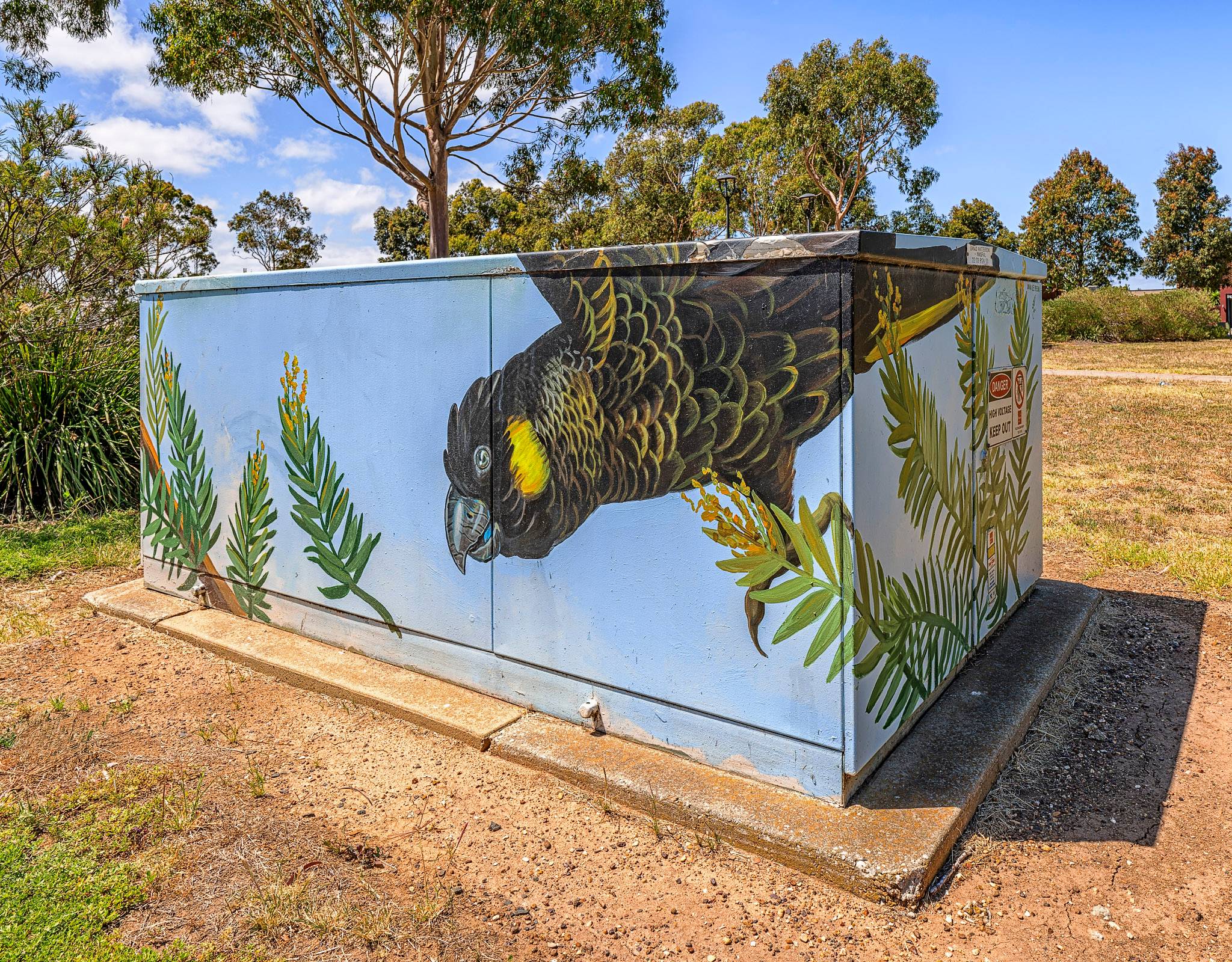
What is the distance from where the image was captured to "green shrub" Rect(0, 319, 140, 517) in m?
7.28

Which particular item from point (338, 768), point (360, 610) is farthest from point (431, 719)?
point (360, 610)

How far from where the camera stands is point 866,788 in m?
2.82

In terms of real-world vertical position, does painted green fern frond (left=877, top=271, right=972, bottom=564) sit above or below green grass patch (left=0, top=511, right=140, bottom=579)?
above

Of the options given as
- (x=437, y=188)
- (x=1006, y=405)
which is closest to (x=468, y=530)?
(x=1006, y=405)

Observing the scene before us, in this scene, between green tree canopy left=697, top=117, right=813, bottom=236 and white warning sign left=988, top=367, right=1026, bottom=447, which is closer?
white warning sign left=988, top=367, right=1026, bottom=447

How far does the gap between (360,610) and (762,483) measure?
2118 mm

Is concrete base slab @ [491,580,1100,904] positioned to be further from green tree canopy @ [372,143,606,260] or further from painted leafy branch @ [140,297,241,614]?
green tree canopy @ [372,143,606,260]

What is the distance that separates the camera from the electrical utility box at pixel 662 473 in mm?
2699

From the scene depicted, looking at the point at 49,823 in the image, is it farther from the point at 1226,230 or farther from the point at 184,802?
the point at 1226,230

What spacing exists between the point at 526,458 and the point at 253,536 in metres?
1.90

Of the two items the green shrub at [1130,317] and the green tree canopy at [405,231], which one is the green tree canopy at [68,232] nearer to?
the green shrub at [1130,317]

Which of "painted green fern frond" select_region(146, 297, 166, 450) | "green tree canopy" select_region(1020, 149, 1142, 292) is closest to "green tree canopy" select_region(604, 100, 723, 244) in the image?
"green tree canopy" select_region(1020, 149, 1142, 292)

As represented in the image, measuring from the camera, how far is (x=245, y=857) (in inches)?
106

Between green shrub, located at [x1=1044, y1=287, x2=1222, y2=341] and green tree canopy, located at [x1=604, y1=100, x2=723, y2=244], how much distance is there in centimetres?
1403
